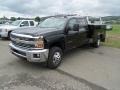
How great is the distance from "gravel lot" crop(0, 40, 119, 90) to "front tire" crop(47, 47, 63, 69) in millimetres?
176

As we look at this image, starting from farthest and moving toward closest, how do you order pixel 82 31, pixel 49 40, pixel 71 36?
pixel 82 31, pixel 71 36, pixel 49 40

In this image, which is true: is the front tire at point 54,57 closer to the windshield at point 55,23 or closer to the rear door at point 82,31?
the windshield at point 55,23

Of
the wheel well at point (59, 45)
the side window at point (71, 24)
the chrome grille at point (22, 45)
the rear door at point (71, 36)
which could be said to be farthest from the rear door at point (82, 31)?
the chrome grille at point (22, 45)

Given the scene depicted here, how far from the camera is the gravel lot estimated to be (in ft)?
13.0

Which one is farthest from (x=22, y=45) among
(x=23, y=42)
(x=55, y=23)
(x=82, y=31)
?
(x=82, y=31)

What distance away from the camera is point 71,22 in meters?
6.36

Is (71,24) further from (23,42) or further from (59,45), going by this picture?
(23,42)

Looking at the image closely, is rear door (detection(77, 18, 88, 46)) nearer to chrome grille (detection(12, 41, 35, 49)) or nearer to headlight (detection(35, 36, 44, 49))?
headlight (detection(35, 36, 44, 49))

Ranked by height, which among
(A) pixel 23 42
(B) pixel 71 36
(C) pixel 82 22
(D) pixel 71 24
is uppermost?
(C) pixel 82 22

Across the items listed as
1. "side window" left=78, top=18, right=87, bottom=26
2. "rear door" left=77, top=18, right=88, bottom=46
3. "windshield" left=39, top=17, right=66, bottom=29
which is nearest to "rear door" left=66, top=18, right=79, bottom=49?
"windshield" left=39, top=17, right=66, bottom=29

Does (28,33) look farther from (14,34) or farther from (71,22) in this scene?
(71,22)

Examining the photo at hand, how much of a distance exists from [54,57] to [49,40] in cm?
67

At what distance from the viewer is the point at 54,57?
5324mm

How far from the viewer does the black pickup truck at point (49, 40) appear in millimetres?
4789
